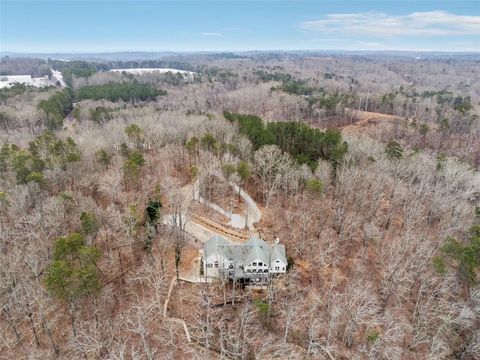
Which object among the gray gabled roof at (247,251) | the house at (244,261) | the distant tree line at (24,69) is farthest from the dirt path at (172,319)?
the distant tree line at (24,69)

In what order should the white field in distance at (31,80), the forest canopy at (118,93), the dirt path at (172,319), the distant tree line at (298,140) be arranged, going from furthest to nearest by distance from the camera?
1. the white field in distance at (31,80)
2. the forest canopy at (118,93)
3. the distant tree line at (298,140)
4. the dirt path at (172,319)

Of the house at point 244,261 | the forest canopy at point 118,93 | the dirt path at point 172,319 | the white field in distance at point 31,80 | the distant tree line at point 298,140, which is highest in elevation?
the white field in distance at point 31,80

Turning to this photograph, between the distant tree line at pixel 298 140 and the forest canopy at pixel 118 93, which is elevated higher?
the forest canopy at pixel 118 93

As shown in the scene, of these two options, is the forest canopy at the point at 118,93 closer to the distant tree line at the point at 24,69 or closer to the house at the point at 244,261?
the house at the point at 244,261

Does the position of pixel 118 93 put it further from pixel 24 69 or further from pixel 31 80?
pixel 24 69

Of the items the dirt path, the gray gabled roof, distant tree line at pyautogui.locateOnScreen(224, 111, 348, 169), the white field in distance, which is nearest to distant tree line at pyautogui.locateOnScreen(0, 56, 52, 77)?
the white field in distance

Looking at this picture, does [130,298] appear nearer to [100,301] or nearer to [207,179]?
[100,301]

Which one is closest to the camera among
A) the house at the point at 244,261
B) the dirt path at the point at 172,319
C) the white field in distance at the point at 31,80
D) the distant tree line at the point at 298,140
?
the dirt path at the point at 172,319

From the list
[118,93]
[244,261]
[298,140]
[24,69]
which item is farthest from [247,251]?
[24,69]

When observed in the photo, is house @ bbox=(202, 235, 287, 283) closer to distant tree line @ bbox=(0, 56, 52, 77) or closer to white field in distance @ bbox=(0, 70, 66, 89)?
white field in distance @ bbox=(0, 70, 66, 89)
